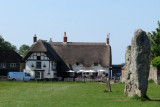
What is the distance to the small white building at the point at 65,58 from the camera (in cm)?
7550

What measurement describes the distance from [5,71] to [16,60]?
3.95 metres

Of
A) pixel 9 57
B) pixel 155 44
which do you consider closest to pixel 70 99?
pixel 155 44

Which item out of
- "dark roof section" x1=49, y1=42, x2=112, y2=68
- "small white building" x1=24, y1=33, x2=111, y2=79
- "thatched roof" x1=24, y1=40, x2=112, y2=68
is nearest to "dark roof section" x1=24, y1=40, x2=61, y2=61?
"small white building" x1=24, y1=33, x2=111, y2=79

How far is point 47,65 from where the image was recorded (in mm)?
75500

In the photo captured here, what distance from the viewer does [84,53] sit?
84188 millimetres

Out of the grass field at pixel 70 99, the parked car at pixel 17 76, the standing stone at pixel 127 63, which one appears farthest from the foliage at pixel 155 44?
the standing stone at pixel 127 63

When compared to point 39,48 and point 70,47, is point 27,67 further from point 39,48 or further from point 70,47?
point 70,47

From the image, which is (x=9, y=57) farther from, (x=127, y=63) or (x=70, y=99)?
(x=70, y=99)

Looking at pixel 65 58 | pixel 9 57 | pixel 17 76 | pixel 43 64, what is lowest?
pixel 17 76

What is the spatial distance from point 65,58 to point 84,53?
16.3ft

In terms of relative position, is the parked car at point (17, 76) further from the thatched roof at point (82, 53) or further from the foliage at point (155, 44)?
the foliage at point (155, 44)

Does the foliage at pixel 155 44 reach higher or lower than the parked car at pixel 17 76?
higher

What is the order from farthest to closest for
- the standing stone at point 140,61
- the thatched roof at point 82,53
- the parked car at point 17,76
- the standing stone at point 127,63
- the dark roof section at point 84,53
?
the dark roof section at point 84,53 → the thatched roof at point 82,53 → the parked car at point 17,76 → the standing stone at point 127,63 → the standing stone at point 140,61

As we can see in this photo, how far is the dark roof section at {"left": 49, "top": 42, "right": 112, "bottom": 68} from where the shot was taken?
82.3 metres
